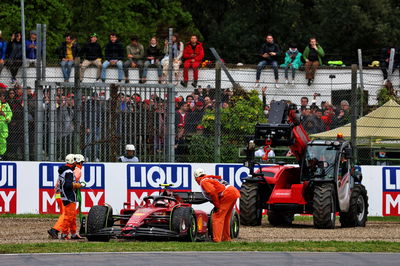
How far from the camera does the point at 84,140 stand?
2297cm

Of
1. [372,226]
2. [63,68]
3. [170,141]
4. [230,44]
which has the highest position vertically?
[230,44]

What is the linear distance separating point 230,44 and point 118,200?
1136 inches

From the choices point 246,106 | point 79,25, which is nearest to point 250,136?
point 246,106

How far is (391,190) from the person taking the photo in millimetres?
23156

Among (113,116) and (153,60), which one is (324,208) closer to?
(113,116)

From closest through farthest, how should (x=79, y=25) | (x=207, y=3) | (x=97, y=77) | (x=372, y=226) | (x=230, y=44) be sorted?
(x=372, y=226), (x=97, y=77), (x=79, y=25), (x=230, y=44), (x=207, y=3)

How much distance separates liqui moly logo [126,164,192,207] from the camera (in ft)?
75.6

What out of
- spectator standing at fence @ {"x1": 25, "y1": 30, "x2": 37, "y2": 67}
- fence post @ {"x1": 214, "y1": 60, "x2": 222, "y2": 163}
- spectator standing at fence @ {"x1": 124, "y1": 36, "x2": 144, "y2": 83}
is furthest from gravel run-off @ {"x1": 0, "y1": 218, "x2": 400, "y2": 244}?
spectator standing at fence @ {"x1": 25, "y1": 30, "x2": 37, "y2": 67}

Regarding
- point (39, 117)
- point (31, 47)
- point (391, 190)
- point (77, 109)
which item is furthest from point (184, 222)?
point (31, 47)

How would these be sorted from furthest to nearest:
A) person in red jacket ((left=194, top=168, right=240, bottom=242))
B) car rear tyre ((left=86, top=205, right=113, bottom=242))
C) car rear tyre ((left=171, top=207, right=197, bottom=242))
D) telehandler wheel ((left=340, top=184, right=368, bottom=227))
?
telehandler wheel ((left=340, top=184, right=368, bottom=227)) → person in red jacket ((left=194, top=168, right=240, bottom=242)) → car rear tyre ((left=86, top=205, right=113, bottom=242)) → car rear tyre ((left=171, top=207, right=197, bottom=242))

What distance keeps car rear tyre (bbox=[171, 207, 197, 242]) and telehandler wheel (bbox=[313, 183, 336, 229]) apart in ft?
12.2

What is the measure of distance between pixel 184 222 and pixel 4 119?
6753 mm

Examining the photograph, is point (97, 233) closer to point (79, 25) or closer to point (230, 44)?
point (79, 25)

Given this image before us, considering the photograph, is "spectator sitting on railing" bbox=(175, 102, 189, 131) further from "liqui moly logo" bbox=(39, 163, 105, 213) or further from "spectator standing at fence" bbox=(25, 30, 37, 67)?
"spectator standing at fence" bbox=(25, 30, 37, 67)
